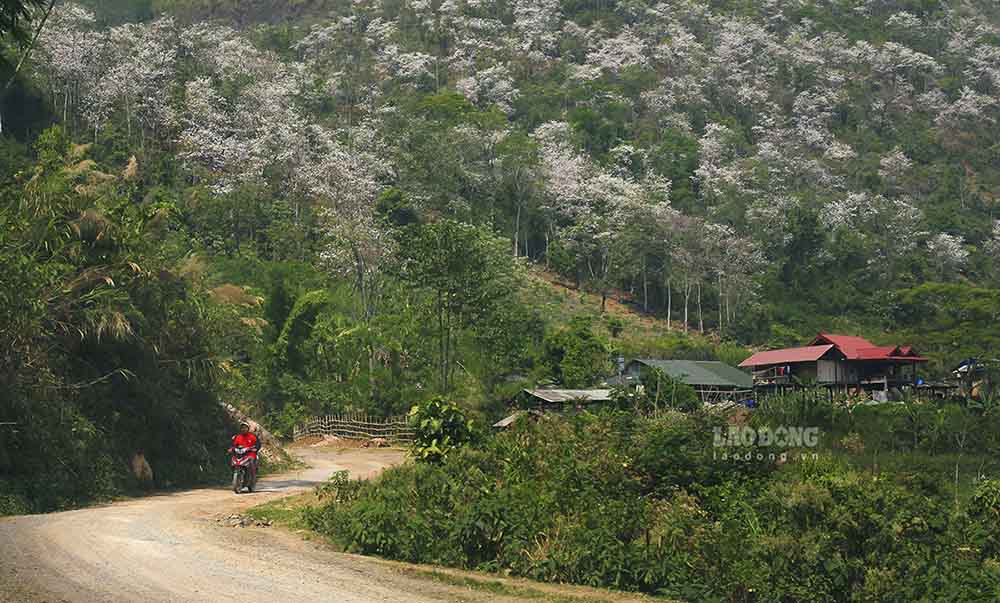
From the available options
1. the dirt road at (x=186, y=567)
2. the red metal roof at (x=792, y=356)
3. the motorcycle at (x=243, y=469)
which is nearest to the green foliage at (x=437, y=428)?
the dirt road at (x=186, y=567)

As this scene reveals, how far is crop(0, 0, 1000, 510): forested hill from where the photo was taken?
67.3ft

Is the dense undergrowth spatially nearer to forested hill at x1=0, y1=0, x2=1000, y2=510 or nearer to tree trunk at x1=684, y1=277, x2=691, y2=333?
forested hill at x1=0, y1=0, x2=1000, y2=510

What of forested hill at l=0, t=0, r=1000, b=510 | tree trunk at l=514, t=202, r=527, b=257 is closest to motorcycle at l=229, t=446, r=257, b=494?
forested hill at l=0, t=0, r=1000, b=510

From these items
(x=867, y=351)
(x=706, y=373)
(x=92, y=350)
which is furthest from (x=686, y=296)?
(x=92, y=350)

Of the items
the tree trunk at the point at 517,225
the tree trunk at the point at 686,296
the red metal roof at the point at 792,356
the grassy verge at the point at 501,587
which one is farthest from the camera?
the tree trunk at the point at 517,225

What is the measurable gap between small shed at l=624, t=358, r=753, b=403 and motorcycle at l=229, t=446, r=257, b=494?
1150 inches

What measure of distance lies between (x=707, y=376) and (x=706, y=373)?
61 cm

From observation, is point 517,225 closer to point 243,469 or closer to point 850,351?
point 850,351

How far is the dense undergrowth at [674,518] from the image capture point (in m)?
9.13

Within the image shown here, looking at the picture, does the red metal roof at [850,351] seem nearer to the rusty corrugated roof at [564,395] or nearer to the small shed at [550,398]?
the small shed at [550,398]

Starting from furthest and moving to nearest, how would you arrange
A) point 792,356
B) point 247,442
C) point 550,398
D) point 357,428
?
point 792,356 → point 357,428 → point 550,398 → point 247,442

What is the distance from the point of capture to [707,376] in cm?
4859

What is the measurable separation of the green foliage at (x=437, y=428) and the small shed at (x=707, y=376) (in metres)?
31.6

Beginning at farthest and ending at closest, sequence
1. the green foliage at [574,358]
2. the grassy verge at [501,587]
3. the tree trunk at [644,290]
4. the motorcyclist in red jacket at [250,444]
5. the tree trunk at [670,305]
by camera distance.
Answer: the tree trunk at [644,290], the tree trunk at [670,305], the green foliage at [574,358], the motorcyclist in red jacket at [250,444], the grassy verge at [501,587]
